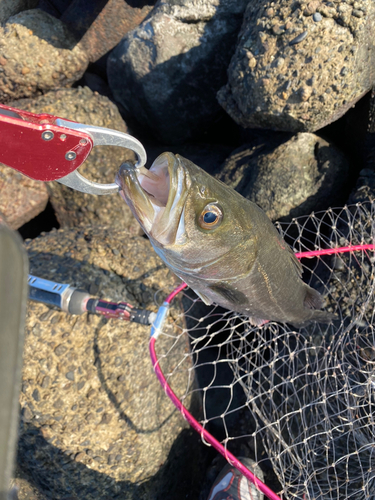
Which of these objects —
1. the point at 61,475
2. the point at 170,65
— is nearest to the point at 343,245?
the point at 170,65

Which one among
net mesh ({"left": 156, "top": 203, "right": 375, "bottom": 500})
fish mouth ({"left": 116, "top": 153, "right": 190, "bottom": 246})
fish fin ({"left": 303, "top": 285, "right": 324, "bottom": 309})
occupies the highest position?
fish mouth ({"left": 116, "top": 153, "right": 190, "bottom": 246})

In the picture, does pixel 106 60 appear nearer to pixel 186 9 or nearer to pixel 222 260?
pixel 186 9

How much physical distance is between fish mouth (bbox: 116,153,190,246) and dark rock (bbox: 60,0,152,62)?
3.57m

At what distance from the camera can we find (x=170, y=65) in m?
3.61

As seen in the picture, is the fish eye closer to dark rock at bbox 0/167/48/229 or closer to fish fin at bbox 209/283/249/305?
fish fin at bbox 209/283/249/305

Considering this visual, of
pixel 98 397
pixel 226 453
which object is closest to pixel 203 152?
pixel 98 397

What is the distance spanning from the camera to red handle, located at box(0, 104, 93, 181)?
1276mm

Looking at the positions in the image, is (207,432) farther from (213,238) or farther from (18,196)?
(18,196)

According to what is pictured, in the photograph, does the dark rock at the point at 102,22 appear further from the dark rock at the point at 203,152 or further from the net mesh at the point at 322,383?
the net mesh at the point at 322,383

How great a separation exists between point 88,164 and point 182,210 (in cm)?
217

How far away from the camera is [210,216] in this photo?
1607 millimetres

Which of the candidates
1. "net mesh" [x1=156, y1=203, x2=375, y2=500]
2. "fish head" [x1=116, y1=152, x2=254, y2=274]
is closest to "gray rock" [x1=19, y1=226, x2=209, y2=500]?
"net mesh" [x1=156, y1=203, x2=375, y2=500]

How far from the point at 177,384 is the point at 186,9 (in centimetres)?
365

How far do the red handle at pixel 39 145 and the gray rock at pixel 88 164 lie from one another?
1.97 metres
